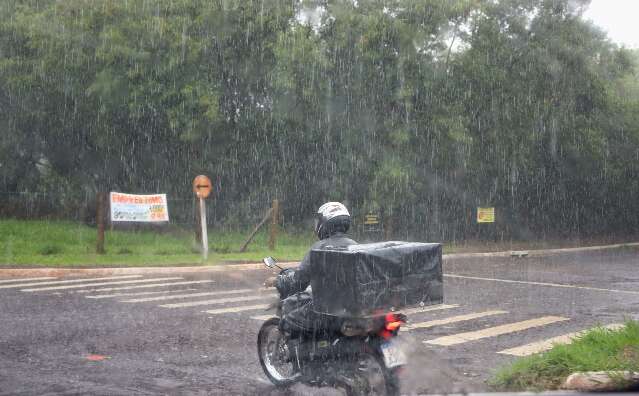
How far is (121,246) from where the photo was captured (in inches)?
944

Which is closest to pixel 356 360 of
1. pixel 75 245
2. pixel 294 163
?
pixel 75 245

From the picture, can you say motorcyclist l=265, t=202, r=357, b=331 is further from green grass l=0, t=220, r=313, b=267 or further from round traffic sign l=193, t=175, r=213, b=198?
round traffic sign l=193, t=175, r=213, b=198

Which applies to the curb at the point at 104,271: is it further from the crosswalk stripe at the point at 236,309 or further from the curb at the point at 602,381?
the curb at the point at 602,381

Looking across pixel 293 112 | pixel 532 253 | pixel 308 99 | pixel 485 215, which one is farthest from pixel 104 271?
pixel 485 215

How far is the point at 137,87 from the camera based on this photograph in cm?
2711

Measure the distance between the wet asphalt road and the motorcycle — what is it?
345 mm

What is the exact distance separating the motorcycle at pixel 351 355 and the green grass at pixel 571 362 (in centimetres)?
158

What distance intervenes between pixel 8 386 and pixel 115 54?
68.2 feet

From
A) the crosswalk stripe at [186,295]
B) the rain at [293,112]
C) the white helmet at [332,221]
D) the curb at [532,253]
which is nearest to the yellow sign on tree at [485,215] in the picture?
the rain at [293,112]

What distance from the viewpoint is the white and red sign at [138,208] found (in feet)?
72.3

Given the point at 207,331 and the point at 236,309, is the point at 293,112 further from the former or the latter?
the point at 207,331

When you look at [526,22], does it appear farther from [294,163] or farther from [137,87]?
[137,87]

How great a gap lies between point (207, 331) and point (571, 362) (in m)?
4.79

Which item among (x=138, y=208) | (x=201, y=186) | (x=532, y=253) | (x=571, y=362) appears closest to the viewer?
(x=571, y=362)
